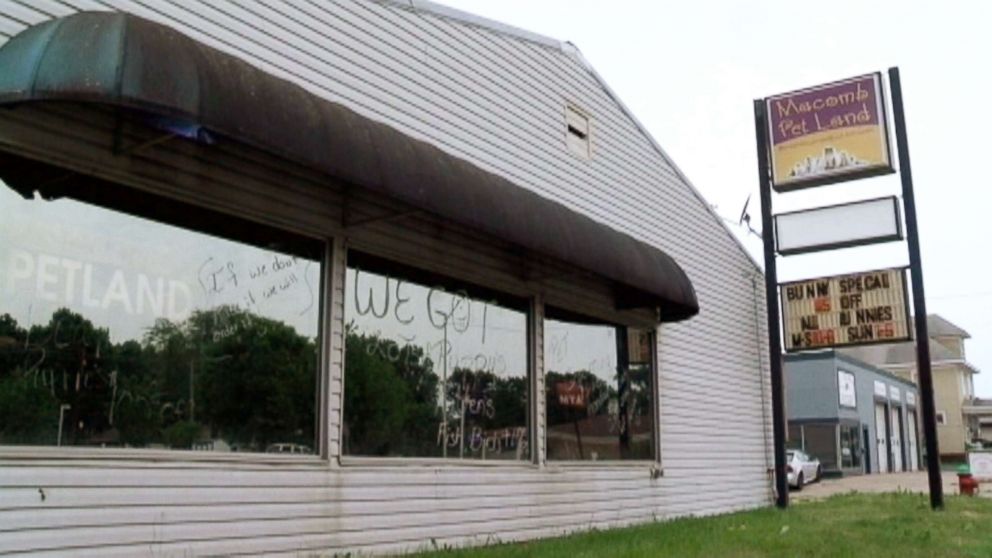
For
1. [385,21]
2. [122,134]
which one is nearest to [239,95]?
[122,134]

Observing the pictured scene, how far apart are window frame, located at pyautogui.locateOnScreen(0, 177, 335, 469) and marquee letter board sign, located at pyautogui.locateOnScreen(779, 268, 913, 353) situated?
9549 millimetres

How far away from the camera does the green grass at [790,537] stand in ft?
28.7

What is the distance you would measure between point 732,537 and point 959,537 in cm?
288

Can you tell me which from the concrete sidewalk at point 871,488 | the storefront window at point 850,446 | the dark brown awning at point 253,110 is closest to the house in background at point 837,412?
the storefront window at point 850,446

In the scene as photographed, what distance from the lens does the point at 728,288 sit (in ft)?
51.8

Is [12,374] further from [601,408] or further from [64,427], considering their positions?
[601,408]

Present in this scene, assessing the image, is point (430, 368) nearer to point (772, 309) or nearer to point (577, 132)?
point (577, 132)

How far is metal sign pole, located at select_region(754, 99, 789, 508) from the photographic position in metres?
15.1

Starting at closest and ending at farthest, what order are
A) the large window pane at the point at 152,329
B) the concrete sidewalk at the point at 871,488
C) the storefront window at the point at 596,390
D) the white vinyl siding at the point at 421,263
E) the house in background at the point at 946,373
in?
the large window pane at the point at 152,329 < the white vinyl siding at the point at 421,263 < the storefront window at the point at 596,390 < the concrete sidewalk at the point at 871,488 < the house in background at the point at 946,373

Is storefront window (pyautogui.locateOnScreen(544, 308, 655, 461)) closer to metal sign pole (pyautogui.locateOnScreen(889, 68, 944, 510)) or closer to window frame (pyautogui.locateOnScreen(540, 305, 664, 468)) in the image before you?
window frame (pyautogui.locateOnScreen(540, 305, 664, 468))

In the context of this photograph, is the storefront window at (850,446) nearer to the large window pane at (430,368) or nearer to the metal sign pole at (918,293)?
the metal sign pole at (918,293)

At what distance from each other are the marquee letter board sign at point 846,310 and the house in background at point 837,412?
65.6ft

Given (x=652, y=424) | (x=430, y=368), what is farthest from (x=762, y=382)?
(x=430, y=368)

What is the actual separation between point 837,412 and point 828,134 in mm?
23184
